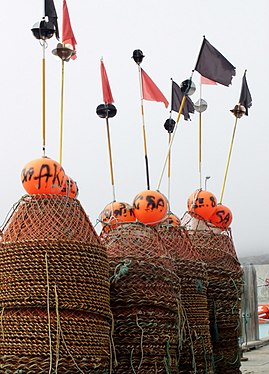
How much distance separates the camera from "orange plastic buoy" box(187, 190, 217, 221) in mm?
6312

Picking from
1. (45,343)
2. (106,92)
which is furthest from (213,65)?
(45,343)

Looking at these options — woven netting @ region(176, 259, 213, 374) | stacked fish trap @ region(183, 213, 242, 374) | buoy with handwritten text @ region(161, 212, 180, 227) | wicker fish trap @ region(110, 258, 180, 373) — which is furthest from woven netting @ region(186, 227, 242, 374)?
wicker fish trap @ region(110, 258, 180, 373)

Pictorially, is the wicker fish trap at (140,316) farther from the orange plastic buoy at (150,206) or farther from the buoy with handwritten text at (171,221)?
the buoy with handwritten text at (171,221)

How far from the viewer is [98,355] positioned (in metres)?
3.89

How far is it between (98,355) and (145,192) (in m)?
1.44

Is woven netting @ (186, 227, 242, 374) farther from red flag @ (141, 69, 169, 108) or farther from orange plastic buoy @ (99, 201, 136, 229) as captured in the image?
red flag @ (141, 69, 169, 108)

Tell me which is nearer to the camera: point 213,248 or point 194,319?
point 194,319

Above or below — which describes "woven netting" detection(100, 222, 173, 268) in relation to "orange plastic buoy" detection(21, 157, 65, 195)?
below

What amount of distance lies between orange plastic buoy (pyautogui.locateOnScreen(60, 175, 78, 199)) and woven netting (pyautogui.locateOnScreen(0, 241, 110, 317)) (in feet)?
1.87

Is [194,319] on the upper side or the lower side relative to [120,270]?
lower

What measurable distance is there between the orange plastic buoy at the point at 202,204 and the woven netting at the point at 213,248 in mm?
186

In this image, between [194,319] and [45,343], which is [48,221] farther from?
[194,319]

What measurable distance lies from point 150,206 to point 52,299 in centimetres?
136

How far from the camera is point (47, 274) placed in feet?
12.4
